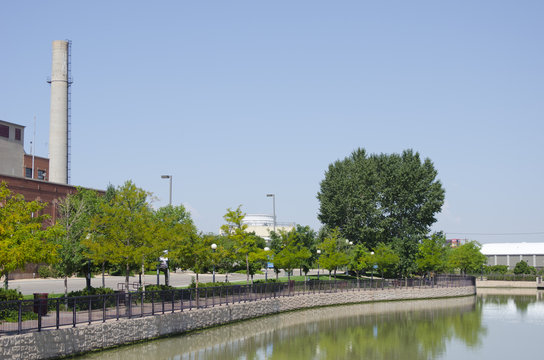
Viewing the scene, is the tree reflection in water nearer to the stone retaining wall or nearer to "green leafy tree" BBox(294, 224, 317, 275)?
the stone retaining wall

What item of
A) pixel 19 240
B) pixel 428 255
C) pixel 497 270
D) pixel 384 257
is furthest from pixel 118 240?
pixel 497 270

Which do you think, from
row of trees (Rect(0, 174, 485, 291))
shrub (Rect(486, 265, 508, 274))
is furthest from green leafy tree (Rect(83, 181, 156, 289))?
shrub (Rect(486, 265, 508, 274))

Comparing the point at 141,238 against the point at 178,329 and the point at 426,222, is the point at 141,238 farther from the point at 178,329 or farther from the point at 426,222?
the point at 426,222

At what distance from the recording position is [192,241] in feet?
153

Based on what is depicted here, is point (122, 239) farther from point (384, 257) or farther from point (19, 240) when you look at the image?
point (384, 257)

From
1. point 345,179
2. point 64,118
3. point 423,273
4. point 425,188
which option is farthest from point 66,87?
point 423,273

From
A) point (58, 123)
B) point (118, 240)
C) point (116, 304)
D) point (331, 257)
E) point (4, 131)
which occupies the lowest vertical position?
point (116, 304)

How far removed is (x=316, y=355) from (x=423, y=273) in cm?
5583

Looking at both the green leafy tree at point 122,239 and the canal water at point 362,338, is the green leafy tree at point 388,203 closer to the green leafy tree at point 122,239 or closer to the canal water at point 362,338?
the canal water at point 362,338

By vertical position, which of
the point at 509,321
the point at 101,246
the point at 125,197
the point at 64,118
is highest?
the point at 64,118

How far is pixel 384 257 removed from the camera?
2859 inches

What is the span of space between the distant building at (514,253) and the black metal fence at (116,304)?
336 feet

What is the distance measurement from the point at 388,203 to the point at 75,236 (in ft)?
159

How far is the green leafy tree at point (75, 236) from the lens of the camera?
38250mm
